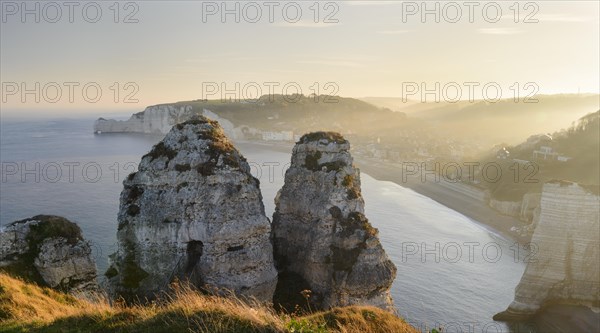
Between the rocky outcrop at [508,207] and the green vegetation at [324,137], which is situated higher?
the green vegetation at [324,137]

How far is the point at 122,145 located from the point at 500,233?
137 m

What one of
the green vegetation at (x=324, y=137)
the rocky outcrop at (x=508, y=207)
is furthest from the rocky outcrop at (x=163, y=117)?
the green vegetation at (x=324, y=137)

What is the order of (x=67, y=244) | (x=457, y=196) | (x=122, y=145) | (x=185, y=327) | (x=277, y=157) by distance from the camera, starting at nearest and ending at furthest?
1. (x=185, y=327)
2. (x=67, y=244)
3. (x=457, y=196)
4. (x=277, y=157)
5. (x=122, y=145)

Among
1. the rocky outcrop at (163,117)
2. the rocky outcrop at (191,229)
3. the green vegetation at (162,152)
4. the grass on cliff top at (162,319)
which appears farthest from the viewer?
the rocky outcrop at (163,117)

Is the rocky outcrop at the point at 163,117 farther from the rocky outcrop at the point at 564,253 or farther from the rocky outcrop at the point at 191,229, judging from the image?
the rocky outcrop at the point at 191,229

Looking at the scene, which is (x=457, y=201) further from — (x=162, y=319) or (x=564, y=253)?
(x=162, y=319)

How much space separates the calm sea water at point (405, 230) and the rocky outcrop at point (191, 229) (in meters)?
20.2

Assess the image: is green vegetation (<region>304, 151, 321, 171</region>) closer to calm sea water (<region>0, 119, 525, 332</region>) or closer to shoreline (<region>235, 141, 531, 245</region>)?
calm sea water (<region>0, 119, 525, 332</region>)

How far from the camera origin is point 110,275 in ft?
73.5

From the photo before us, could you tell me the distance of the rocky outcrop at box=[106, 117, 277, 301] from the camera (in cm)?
2192

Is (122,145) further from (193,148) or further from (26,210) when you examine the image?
(193,148)

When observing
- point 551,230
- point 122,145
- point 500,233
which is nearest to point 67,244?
point 551,230

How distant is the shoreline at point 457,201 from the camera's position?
68875mm

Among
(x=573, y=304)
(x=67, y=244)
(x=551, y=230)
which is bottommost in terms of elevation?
(x=573, y=304)
